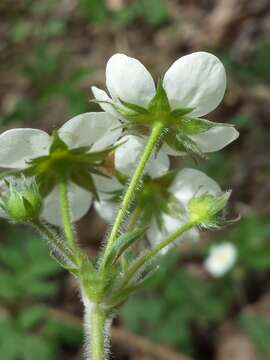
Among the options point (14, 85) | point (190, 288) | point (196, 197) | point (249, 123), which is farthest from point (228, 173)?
point (196, 197)

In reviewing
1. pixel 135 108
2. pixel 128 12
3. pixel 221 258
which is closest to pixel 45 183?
pixel 135 108

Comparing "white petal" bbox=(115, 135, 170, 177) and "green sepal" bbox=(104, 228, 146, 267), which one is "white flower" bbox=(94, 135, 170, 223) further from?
"green sepal" bbox=(104, 228, 146, 267)

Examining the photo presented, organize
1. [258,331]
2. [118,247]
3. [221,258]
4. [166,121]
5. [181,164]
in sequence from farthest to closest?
[181,164] < [221,258] < [258,331] < [166,121] < [118,247]

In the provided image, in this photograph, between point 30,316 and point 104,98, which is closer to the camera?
point 104,98

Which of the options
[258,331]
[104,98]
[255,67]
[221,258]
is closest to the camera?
[104,98]

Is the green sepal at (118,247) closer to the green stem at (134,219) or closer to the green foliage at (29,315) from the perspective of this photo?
the green stem at (134,219)

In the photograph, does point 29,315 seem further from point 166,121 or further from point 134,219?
point 166,121

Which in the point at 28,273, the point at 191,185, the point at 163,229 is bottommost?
the point at 28,273

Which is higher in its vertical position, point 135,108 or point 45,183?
point 135,108

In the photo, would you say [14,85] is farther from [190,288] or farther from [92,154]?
[92,154]

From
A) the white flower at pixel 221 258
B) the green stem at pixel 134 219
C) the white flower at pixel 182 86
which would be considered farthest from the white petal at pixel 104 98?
the white flower at pixel 221 258
